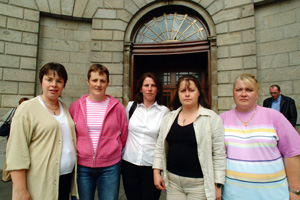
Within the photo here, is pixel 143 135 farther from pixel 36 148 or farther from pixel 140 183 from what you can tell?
pixel 36 148

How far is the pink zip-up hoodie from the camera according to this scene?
1932mm

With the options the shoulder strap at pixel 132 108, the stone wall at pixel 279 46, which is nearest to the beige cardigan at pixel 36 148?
the shoulder strap at pixel 132 108

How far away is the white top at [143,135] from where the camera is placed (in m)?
2.08

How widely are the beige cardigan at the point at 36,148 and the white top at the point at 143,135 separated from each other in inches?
31.8

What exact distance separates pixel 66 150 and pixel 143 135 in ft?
2.82

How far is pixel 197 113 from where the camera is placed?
189cm

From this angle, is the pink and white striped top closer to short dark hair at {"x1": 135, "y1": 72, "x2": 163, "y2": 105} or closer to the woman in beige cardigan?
the woman in beige cardigan

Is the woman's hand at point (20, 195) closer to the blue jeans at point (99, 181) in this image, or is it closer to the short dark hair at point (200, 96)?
the blue jeans at point (99, 181)

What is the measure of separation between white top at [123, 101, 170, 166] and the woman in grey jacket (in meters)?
0.15

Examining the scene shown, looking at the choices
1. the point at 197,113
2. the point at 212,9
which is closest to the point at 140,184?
the point at 197,113

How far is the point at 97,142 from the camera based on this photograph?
1.97 m

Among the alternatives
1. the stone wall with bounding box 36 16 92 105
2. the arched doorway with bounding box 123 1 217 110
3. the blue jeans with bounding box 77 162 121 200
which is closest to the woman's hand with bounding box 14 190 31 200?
the blue jeans with bounding box 77 162 121 200

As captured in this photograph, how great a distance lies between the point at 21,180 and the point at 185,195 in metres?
1.52

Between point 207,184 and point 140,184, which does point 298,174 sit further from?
point 140,184
